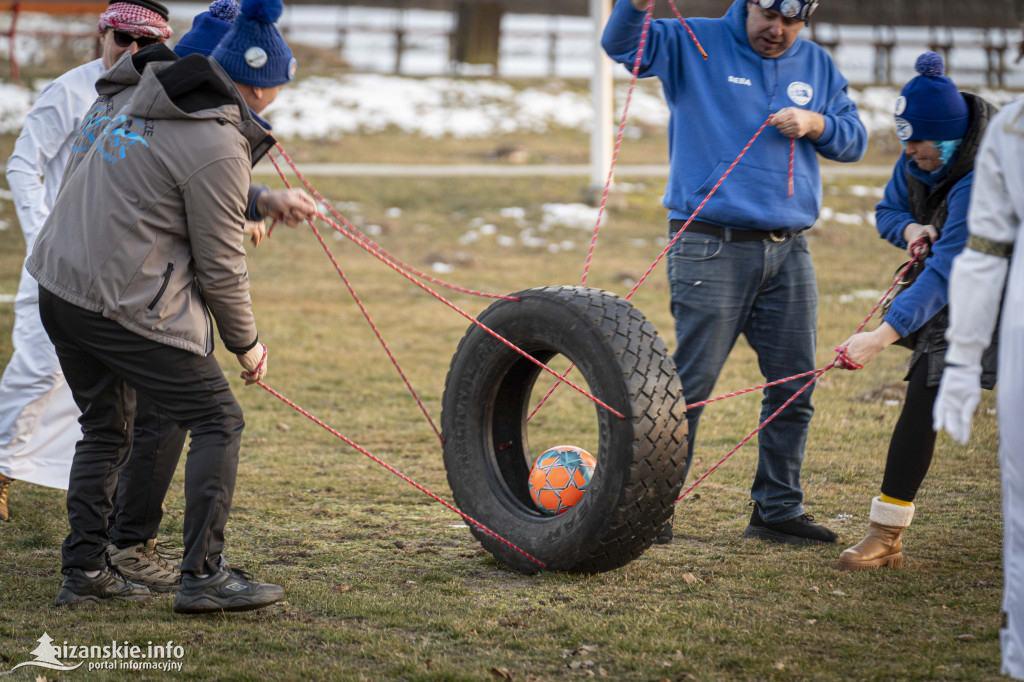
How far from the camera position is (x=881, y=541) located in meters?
3.76

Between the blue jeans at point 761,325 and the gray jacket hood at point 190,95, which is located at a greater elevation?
the gray jacket hood at point 190,95

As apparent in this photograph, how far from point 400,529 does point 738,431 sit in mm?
2449

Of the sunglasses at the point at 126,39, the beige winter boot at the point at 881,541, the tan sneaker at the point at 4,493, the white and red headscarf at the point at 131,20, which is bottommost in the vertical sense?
the tan sneaker at the point at 4,493

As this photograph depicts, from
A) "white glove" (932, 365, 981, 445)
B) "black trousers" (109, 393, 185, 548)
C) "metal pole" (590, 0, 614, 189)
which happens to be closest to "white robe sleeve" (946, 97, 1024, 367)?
"white glove" (932, 365, 981, 445)

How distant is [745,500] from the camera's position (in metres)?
4.79

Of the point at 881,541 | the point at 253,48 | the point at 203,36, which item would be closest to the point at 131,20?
the point at 203,36

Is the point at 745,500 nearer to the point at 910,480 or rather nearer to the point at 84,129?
the point at 910,480

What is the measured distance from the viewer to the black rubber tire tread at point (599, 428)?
11.5ft

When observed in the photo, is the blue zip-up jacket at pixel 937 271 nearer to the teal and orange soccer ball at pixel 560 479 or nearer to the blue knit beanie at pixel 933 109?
the blue knit beanie at pixel 933 109

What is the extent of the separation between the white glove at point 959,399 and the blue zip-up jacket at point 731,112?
1.53 metres

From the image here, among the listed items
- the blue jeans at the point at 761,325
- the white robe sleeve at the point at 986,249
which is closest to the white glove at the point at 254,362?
the blue jeans at the point at 761,325

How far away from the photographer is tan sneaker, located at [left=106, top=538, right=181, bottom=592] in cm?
364

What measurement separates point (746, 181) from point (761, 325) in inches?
23.0

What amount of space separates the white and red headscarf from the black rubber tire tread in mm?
1689
